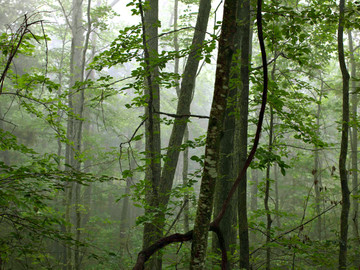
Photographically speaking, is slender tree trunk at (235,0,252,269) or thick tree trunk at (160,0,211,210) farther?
thick tree trunk at (160,0,211,210)

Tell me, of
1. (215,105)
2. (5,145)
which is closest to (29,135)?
(5,145)

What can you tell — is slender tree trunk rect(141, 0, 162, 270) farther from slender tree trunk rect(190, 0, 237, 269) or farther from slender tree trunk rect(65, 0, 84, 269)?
slender tree trunk rect(65, 0, 84, 269)

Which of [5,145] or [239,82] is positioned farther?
[5,145]

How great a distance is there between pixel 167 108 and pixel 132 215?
31.5 feet

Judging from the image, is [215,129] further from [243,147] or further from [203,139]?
[203,139]

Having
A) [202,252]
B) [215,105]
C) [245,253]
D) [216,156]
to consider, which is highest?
[215,105]

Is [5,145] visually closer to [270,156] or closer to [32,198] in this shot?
[32,198]

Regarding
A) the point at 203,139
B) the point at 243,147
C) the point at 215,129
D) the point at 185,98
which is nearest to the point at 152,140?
the point at 203,139

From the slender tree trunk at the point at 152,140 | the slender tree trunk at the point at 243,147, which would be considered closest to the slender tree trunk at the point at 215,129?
the slender tree trunk at the point at 152,140

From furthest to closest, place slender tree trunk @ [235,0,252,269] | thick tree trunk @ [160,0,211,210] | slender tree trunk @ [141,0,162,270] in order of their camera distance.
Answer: thick tree trunk @ [160,0,211,210] → slender tree trunk @ [141,0,162,270] → slender tree trunk @ [235,0,252,269]

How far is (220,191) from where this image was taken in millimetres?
4426

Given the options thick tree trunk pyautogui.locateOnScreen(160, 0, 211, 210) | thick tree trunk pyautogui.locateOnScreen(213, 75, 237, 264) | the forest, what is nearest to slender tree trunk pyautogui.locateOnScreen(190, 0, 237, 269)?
the forest

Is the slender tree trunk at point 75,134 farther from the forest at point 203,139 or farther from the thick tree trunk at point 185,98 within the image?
the thick tree trunk at point 185,98

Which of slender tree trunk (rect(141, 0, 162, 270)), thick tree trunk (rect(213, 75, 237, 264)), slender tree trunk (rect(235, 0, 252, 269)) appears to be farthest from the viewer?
thick tree trunk (rect(213, 75, 237, 264))
